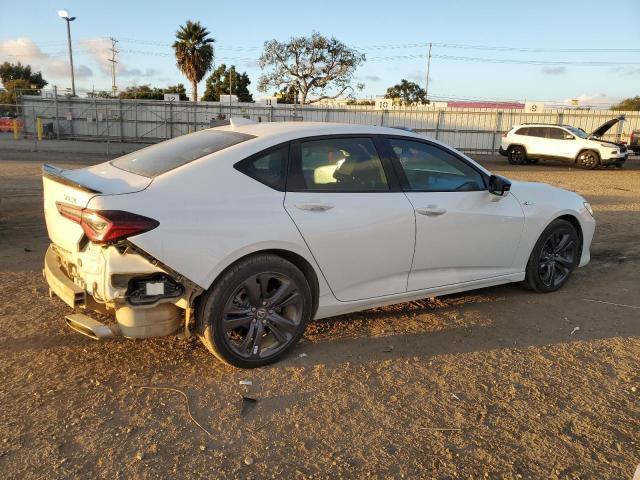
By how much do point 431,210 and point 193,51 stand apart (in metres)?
45.6

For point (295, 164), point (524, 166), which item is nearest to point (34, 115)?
point (524, 166)

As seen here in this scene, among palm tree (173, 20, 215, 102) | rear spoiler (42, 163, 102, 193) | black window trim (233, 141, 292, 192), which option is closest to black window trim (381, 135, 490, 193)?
black window trim (233, 141, 292, 192)

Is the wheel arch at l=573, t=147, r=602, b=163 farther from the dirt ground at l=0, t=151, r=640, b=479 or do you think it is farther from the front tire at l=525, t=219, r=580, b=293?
the dirt ground at l=0, t=151, r=640, b=479

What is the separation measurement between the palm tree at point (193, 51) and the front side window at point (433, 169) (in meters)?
43.6

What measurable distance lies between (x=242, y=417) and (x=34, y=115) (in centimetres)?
3531

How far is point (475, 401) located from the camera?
127 inches

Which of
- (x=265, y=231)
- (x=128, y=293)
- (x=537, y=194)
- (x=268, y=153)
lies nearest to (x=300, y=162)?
(x=268, y=153)

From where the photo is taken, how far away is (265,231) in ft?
10.9

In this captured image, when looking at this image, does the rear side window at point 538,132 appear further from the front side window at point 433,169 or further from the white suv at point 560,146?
the front side window at point 433,169

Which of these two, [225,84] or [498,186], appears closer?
[498,186]

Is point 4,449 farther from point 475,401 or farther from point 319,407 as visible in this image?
point 475,401

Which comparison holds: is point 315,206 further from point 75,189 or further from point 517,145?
point 517,145

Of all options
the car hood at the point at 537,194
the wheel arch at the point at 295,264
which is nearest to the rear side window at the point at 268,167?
the wheel arch at the point at 295,264

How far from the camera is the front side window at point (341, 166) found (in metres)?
3.67
